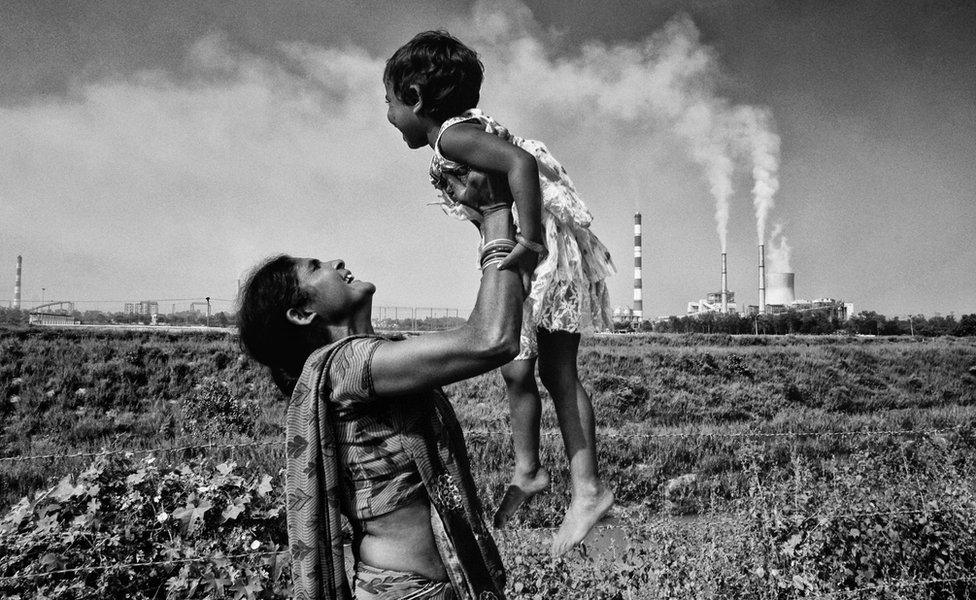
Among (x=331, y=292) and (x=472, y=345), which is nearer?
(x=472, y=345)

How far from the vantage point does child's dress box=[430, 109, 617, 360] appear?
5.84ft

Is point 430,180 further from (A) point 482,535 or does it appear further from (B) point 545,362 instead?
(A) point 482,535

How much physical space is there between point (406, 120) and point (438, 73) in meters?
0.15

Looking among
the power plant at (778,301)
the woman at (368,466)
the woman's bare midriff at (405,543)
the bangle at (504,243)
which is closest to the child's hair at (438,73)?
the woman at (368,466)

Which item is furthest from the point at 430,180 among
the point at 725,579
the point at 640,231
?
the point at 640,231

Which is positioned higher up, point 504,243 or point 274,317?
point 504,243

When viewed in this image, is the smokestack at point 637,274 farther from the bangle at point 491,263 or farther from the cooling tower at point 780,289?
the bangle at point 491,263

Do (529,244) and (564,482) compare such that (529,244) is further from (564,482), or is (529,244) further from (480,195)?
(564,482)

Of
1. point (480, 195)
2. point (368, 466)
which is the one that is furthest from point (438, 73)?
point (368, 466)

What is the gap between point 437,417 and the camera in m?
1.68

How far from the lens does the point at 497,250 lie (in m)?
1.36

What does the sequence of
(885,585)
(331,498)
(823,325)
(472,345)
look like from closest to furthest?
(472,345), (331,498), (885,585), (823,325)

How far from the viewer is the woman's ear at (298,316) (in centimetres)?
170

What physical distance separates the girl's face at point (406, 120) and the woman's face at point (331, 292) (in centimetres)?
42
